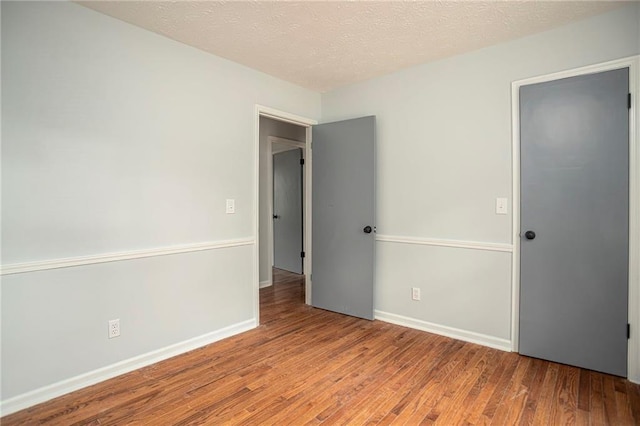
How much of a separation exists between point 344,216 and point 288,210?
234 centimetres

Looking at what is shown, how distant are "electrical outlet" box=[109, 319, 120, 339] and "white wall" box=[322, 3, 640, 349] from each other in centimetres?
234

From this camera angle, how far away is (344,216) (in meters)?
3.58

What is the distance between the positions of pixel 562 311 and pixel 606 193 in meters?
0.91

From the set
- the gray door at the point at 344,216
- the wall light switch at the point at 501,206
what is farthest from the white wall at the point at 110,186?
the wall light switch at the point at 501,206

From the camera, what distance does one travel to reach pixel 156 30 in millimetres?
2465

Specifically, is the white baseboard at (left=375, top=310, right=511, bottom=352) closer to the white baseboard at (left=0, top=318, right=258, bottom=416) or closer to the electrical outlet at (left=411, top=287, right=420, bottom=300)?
the electrical outlet at (left=411, top=287, right=420, bottom=300)

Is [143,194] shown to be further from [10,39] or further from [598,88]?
[598,88]

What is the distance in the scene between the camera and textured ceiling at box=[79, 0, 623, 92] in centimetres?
215

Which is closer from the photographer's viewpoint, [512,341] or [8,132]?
[8,132]

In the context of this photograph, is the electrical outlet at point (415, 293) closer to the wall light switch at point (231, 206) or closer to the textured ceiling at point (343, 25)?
the wall light switch at point (231, 206)

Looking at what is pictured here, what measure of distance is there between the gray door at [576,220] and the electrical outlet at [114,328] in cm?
304

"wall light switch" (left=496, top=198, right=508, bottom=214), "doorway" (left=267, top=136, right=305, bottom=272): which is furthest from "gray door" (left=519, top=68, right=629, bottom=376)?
"doorway" (left=267, top=136, right=305, bottom=272)

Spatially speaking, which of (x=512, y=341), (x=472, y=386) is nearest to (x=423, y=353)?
(x=472, y=386)

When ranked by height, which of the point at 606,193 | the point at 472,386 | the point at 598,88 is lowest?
the point at 472,386
